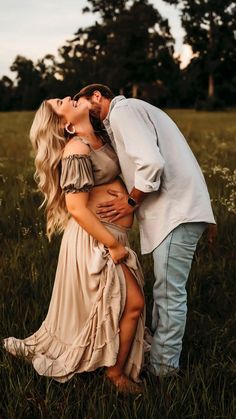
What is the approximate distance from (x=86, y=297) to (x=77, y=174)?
0.65m

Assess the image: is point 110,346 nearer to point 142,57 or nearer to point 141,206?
point 141,206

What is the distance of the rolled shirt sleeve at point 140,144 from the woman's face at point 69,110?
232mm

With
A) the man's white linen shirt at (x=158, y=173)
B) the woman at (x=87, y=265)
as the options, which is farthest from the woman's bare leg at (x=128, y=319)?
the man's white linen shirt at (x=158, y=173)

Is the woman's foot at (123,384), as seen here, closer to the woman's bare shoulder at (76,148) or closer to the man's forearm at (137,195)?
the man's forearm at (137,195)

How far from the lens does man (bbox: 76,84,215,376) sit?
3.02m

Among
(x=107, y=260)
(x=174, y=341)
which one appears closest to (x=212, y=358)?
(x=174, y=341)

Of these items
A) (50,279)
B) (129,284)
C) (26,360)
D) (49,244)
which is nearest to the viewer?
(129,284)

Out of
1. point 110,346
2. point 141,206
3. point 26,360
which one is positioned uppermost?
point 141,206

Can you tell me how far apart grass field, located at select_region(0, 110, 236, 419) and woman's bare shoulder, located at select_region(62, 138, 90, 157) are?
115 cm

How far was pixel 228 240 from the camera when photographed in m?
5.36

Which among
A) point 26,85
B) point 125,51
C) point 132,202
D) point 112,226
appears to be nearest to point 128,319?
→ point 112,226

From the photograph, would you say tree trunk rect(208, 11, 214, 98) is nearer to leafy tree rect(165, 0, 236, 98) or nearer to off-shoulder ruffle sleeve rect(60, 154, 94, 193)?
leafy tree rect(165, 0, 236, 98)

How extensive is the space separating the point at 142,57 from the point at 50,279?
64.0 m

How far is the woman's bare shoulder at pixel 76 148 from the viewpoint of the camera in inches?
121
